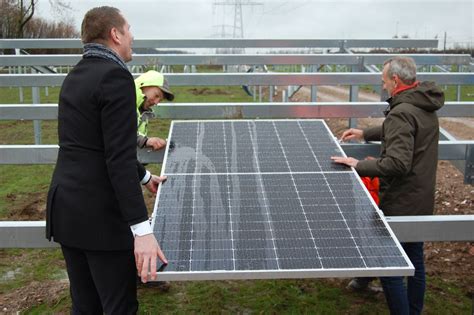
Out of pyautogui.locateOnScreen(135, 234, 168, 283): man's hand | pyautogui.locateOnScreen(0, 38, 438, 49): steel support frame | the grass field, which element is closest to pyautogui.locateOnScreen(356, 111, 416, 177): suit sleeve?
the grass field

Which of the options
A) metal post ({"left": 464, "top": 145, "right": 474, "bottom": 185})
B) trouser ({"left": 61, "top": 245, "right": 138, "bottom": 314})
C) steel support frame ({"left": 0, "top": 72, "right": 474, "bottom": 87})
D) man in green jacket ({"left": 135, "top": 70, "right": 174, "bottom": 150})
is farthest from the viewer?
steel support frame ({"left": 0, "top": 72, "right": 474, "bottom": 87})

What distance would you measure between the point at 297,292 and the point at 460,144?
5.46 ft

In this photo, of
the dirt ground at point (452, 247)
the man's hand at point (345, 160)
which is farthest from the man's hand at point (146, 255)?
the dirt ground at point (452, 247)

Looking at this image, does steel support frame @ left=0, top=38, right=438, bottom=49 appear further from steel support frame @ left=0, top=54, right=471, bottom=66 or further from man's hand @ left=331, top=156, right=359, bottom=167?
man's hand @ left=331, top=156, right=359, bottom=167

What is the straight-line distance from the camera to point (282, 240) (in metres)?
2.38

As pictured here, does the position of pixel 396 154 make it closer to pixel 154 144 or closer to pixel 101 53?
pixel 154 144

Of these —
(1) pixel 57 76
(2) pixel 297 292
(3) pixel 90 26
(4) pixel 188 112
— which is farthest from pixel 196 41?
(3) pixel 90 26

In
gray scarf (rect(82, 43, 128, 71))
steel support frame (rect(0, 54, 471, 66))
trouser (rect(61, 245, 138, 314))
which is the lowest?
trouser (rect(61, 245, 138, 314))

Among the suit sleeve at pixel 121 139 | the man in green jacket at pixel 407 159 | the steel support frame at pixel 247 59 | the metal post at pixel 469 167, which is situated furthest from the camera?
the steel support frame at pixel 247 59

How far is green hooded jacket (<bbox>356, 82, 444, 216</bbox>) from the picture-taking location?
3137 mm

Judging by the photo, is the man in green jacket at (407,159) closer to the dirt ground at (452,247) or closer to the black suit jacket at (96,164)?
the dirt ground at (452,247)

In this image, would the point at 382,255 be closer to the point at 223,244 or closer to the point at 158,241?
the point at 223,244

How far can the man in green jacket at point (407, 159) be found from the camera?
3.14 m

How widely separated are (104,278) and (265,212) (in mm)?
801
